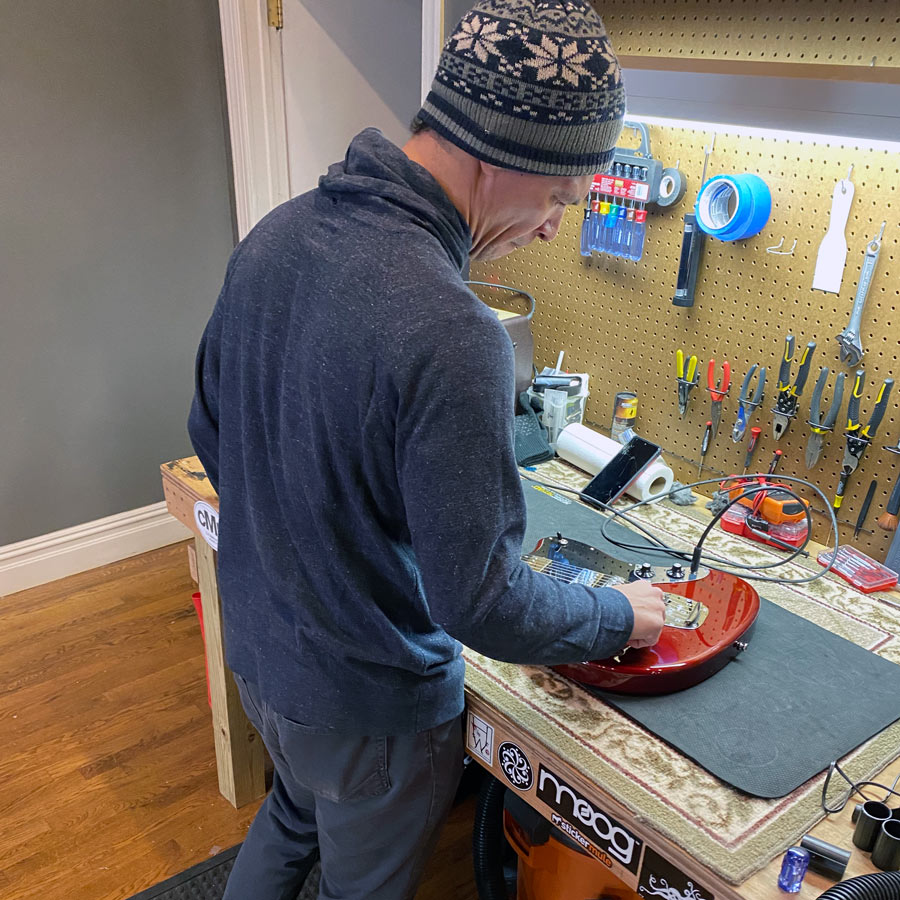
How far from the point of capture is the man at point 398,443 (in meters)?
0.79

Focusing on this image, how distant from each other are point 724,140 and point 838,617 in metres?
0.85

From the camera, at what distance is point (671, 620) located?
3.72 ft

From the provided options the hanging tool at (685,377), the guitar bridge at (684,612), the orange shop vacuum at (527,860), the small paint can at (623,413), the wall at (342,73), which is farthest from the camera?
the wall at (342,73)

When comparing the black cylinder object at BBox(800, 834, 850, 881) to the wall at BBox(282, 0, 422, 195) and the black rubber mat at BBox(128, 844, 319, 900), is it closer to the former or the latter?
the black rubber mat at BBox(128, 844, 319, 900)

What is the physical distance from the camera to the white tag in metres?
1.46

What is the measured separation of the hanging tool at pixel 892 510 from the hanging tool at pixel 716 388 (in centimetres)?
30

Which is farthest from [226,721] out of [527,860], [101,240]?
[101,240]

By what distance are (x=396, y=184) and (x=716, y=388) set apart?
37.4 inches

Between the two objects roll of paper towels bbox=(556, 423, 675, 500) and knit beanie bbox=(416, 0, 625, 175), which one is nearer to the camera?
knit beanie bbox=(416, 0, 625, 175)

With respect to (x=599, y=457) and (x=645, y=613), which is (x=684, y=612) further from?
(x=599, y=457)

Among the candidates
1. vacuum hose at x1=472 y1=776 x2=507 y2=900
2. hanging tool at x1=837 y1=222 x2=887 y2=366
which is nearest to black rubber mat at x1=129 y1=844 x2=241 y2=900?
vacuum hose at x1=472 y1=776 x2=507 y2=900

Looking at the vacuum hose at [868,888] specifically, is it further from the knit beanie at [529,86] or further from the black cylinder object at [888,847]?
the knit beanie at [529,86]

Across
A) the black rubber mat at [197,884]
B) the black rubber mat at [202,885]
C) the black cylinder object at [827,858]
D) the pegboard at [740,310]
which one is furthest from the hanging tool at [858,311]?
the black rubber mat at [197,884]

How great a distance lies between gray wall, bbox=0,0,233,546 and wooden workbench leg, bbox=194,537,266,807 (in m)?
1.08
